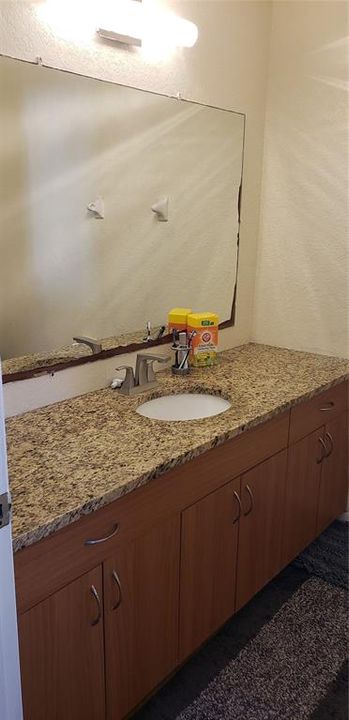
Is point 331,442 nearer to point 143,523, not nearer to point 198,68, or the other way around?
point 143,523

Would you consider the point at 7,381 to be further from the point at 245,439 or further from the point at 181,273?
the point at 181,273

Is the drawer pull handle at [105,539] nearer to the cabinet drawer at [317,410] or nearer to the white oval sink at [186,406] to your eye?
the white oval sink at [186,406]

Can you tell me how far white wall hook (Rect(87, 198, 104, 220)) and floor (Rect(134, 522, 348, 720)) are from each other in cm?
153

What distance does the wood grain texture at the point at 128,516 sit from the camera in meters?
1.13

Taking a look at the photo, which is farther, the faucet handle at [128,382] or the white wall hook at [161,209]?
the white wall hook at [161,209]

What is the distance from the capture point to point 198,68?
2117 millimetres

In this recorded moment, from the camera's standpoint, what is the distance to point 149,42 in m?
1.87

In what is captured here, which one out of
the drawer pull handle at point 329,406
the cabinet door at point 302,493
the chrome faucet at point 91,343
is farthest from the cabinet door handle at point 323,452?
the chrome faucet at point 91,343

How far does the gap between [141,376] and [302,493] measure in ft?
2.69

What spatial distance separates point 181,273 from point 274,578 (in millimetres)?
1330

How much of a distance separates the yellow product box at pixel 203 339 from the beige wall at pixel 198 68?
31 centimetres

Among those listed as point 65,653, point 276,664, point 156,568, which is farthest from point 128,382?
point 276,664

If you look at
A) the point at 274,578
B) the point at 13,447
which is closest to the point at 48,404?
the point at 13,447

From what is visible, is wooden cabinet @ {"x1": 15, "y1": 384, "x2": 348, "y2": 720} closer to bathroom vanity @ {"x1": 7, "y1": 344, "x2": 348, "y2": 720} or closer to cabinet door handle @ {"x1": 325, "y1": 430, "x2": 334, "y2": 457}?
bathroom vanity @ {"x1": 7, "y1": 344, "x2": 348, "y2": 720}
